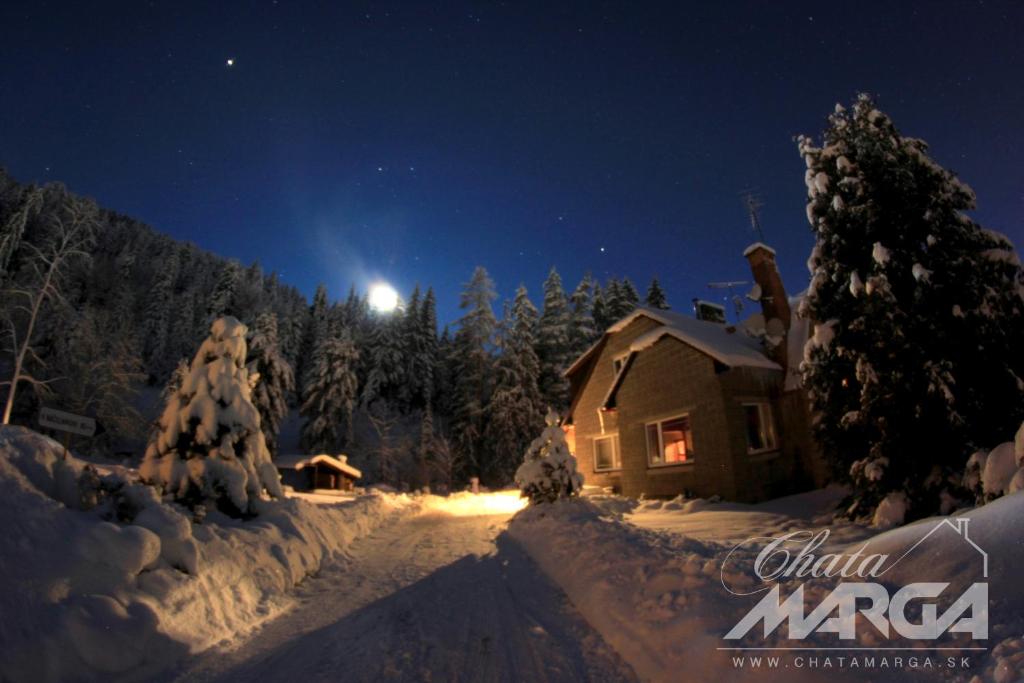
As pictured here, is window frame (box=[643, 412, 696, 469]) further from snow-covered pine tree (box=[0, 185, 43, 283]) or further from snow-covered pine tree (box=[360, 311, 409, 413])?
snow-covered pine tree (box=[360, 311, 409, 413])

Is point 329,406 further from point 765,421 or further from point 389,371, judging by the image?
point 765,421

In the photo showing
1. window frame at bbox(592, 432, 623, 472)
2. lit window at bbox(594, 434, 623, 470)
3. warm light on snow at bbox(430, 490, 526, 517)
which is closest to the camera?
warm light on snow at bbox(430, 490, 526, 517)

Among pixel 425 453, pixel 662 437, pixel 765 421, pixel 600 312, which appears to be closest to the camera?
pixel 765 421

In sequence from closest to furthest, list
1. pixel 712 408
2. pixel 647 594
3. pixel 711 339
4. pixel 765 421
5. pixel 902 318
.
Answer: pixel 647 594 → pixel 902 318 → pixel 712 408 → pixel 765 421 → pixel 711 339

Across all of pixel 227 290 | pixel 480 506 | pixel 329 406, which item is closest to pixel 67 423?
pixel 480 506

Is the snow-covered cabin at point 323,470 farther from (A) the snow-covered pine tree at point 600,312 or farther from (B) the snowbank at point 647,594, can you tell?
(B) the snowbank at point 647,594

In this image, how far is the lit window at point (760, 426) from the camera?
48.3 ft

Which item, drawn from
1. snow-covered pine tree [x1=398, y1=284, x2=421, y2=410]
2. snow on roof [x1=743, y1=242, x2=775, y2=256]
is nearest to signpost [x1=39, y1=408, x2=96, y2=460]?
snow on roof [x1=743, y1=242, x2=775, y2=256]

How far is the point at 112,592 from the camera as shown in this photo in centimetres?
408

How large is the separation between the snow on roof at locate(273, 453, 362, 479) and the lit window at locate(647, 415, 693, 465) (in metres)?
25.6

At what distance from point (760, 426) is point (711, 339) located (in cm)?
340

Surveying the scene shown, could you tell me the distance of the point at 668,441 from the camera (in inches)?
690

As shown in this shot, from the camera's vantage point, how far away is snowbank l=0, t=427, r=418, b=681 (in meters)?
3.35

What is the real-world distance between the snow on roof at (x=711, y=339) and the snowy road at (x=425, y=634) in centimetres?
1018
